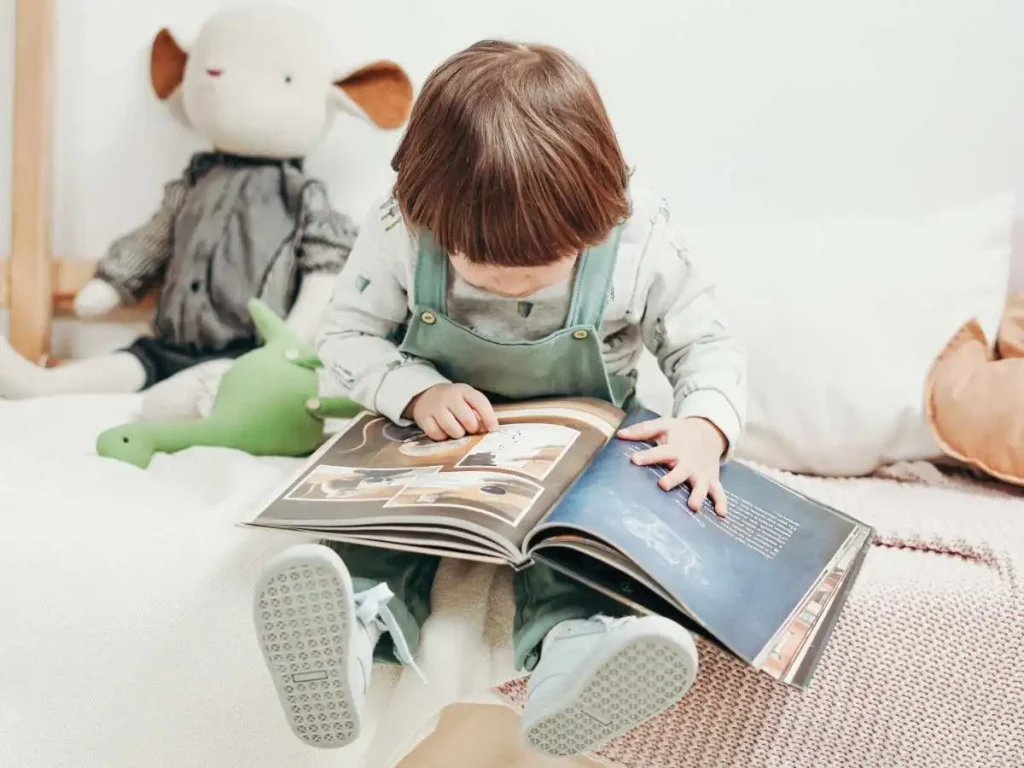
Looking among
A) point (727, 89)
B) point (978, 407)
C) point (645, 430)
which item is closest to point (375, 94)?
point (727, 89)

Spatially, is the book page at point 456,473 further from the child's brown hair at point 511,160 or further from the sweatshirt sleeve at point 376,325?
the child's brown hair at point 511,160

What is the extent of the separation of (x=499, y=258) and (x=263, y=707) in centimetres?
35

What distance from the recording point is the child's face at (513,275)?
2.13 ft

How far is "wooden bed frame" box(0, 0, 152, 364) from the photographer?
1.18m

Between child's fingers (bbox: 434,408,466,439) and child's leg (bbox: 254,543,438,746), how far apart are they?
0.50 feet

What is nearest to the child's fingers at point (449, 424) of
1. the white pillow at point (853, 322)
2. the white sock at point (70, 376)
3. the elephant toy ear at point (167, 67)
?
the white pillow at point (853, 322)

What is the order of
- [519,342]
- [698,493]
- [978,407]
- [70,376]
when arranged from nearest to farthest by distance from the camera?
[698,493], [519,342], [978,407], [70,376]

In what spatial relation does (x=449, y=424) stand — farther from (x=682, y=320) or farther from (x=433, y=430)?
(x=682, y=320)

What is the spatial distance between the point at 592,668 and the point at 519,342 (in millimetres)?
307

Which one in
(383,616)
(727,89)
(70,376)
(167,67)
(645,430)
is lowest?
(70,376)

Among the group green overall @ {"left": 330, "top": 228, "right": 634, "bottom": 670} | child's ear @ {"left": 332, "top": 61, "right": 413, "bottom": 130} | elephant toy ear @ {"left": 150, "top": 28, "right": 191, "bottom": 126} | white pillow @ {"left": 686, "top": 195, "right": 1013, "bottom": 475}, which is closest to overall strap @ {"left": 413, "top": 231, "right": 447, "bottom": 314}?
green overall @ {"left": 330, "top": 228, "right": 634, "bottom": 670}

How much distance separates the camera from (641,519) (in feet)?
1.94

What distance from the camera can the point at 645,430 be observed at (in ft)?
2.29

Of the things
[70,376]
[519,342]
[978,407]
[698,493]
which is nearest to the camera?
[698,493]
